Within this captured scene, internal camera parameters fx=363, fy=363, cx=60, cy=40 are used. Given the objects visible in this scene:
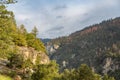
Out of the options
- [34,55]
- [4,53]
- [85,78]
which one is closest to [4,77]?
[4,53]

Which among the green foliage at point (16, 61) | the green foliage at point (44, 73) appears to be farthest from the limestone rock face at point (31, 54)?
the green foliage at point (16, 61)

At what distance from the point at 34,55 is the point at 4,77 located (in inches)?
1427

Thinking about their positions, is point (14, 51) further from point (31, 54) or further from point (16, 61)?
point (31, 54)

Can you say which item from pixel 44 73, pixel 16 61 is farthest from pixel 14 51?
pixel 44 73

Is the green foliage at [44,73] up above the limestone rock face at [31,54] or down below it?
below

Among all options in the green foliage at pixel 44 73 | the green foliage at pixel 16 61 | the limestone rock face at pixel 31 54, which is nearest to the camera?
the green foliage at pixel 44 73

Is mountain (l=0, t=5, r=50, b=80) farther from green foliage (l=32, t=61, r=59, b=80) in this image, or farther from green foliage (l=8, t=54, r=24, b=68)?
green foliage (l=32, t=61, r=59, b=80)

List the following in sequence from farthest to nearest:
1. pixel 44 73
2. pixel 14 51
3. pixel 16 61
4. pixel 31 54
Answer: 1. pixel 31 54
2. pixel 16 61
3. pixel 44 73
4. pixel 14 51

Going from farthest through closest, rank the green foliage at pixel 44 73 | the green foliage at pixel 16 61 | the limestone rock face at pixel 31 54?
the limestone rock face at pixel 31 54
the green foliage at pixel 16 61
the green foliage at pixel 44 73

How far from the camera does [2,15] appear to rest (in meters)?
51.0

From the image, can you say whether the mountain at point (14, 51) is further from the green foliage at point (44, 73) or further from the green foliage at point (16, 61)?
the green foliage at point (44, 73)

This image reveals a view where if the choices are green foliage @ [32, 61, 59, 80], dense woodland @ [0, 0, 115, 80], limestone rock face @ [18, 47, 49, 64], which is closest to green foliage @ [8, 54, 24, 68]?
dense woodland @ [0, 0, 115, 80]

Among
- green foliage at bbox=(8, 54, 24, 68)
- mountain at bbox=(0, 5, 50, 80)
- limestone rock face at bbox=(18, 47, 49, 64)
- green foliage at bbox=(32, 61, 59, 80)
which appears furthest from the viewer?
limestone rock face at bbox=(18, 47, 49, 64)

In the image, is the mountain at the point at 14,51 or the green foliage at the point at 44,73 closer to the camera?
the mountain at the point at 14,51
